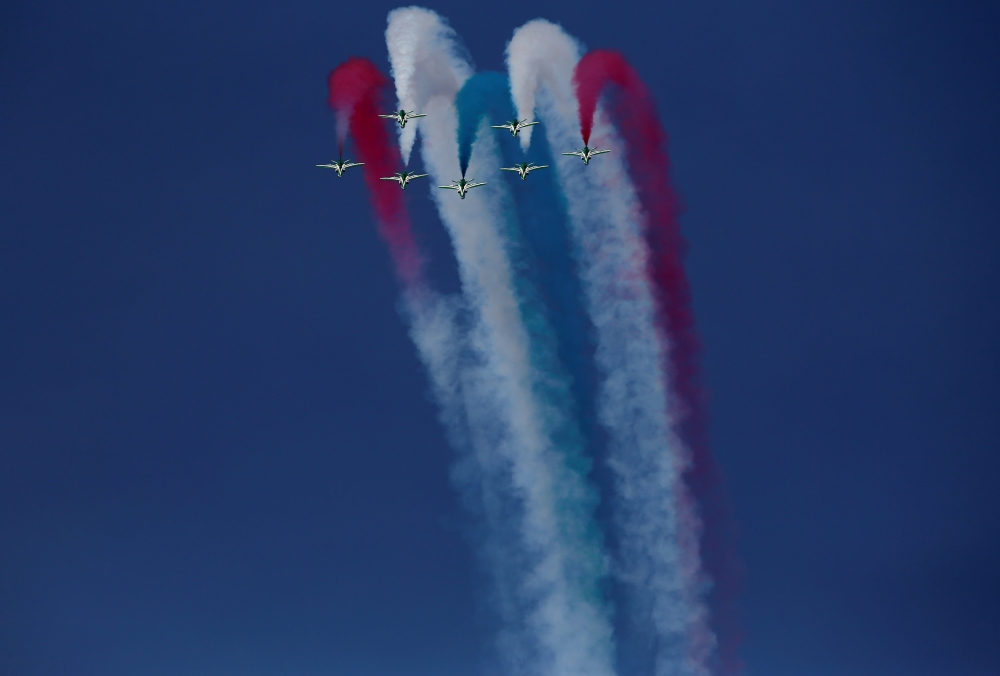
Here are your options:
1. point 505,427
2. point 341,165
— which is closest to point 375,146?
point 341,165

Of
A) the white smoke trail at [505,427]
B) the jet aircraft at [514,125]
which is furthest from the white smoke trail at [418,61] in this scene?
the jet aircraft at [514,125]

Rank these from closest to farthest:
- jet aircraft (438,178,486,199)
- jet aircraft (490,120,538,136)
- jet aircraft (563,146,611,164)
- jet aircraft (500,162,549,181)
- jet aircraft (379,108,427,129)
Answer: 1. jet aircraft (490,120,538,136)
2. jet aircraft (563,146,611,164)
3. jet aircraft (379,108,427,129)
4. jet aircraft (500,162,549,181)
5. jet aircraft (438,178,486,199)

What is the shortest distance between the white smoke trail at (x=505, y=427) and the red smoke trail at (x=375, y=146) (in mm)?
892

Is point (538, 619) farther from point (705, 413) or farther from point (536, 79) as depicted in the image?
point (536, 79)

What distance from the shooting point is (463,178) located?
46281 millimetres

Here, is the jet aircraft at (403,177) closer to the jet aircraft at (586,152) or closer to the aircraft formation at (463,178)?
the aircraft formation at (463,178)

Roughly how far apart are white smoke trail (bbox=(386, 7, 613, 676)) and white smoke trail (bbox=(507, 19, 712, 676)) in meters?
1.48

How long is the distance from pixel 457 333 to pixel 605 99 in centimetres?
908

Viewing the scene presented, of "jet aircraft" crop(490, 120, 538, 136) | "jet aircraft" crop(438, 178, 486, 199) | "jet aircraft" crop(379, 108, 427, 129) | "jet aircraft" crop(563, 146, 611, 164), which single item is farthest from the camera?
"jet aircraft" crop(438, 178, 486, 199)

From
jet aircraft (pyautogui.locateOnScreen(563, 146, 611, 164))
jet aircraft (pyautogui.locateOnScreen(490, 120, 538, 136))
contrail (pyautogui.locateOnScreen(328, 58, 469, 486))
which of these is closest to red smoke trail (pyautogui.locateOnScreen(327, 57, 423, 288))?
contrail (pyautogui.locateOnScreen(328, 58, 469, 486))

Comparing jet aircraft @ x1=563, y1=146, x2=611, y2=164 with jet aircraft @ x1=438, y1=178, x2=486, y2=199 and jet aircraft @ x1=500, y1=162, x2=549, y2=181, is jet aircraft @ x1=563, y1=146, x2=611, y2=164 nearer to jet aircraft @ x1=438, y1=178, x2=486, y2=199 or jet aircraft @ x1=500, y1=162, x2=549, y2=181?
jet aircraft @ x1=500, y1=162, x2=549, y2=181

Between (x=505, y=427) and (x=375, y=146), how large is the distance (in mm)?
10041

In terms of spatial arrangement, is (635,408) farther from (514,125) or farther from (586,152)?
(514,125)

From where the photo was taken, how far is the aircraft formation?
45.7 m
